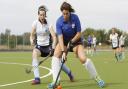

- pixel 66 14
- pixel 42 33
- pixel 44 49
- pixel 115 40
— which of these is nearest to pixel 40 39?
pixel 42 33

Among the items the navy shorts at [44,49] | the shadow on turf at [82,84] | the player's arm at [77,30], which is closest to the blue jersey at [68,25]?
the player's arm at [77,30]

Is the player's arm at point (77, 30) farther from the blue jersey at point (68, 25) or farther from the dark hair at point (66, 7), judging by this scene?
the dark hair at point (66, 7)

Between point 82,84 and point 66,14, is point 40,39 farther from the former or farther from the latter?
point 66,14

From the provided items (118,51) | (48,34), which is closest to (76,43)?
(48,34)

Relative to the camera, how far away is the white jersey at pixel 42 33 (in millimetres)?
12953

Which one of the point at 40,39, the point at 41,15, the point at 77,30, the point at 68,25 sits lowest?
the point at 40,39

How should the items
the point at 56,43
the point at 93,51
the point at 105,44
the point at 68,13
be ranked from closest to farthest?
the point at 68,13 < the point at 56,43 < the point at 93,51 < the point at 105,44

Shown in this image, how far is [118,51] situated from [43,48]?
55.8 feet

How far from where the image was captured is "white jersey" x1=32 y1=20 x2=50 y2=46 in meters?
13.0

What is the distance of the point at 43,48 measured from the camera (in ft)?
43.3

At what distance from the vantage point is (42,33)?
1305 centimetres

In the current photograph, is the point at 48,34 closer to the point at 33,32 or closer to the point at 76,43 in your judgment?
the point at 33,32

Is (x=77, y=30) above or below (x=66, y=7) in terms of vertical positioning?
below

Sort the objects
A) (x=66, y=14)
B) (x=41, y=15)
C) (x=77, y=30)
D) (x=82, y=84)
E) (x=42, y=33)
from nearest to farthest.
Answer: (x=66, y=14) → (x=77, y=30) → (x=82, y=84) → (x=41, y=15) → (x=42, y=33)
